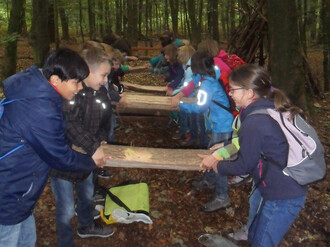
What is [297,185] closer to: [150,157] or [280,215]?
[280,215]

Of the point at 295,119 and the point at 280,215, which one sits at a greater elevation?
the point at 295,119

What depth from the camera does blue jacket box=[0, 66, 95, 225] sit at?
6.19 ft

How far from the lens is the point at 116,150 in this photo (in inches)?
130

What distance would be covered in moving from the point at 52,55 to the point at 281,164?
175 centimetres

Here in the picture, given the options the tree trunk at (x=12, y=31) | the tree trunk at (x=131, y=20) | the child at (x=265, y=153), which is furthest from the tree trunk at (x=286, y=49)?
the tree trunk at (x=131, y=20)

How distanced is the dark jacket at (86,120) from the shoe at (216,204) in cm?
151

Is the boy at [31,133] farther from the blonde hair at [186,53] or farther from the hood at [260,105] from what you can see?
the blonde hair at [186,53]

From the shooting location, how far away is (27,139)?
1897 millimetres

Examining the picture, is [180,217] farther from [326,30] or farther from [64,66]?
[326,30]

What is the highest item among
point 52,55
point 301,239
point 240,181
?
point 52,55

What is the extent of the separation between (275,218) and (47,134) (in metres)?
1.74

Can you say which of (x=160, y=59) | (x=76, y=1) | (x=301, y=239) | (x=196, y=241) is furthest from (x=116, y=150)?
(x=76, y=1)

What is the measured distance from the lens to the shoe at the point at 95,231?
127 inches

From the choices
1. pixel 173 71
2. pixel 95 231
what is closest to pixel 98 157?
pixel 95 231
